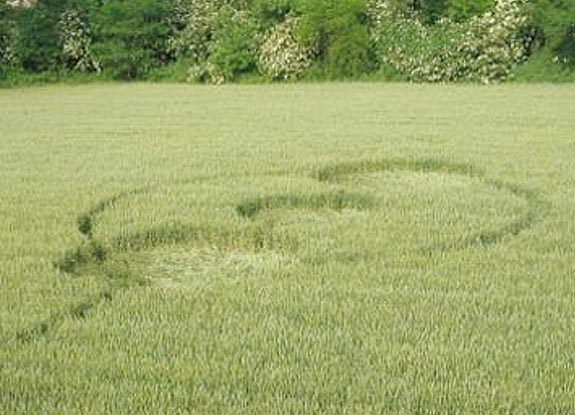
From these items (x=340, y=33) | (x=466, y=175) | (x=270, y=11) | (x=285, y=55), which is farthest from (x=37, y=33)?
(x=466, y=175)

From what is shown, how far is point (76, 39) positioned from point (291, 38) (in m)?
7.24

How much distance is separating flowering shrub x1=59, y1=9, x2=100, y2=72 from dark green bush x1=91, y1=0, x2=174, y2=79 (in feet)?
1.20

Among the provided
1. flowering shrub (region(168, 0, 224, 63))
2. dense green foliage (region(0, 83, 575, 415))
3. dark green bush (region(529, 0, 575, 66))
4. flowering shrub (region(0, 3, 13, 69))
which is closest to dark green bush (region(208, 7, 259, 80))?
flowering shrub (region(168, 0, 224, 63))

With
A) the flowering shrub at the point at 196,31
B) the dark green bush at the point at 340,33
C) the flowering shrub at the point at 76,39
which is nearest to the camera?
the dark green bush at the point at 340,33

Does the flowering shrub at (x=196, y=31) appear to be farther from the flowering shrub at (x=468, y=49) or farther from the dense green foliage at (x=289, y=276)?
the dense green foliage at (x=289, y=276)

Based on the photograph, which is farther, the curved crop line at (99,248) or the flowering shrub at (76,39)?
the flowering shrub at (76,39)

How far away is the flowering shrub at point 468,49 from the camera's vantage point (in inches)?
1014

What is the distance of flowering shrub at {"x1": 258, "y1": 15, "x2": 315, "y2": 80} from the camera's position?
1081 inches

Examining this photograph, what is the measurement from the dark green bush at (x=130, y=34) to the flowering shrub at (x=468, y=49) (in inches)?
305

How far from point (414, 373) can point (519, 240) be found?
277cm

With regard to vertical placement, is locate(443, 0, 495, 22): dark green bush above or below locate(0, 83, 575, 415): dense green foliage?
above

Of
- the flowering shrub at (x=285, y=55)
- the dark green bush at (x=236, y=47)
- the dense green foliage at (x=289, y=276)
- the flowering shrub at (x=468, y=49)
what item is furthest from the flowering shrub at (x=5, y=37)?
the dense green foliage at (x=289, y=276)

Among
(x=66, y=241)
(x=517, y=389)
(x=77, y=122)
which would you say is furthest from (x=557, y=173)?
(x=77, y=122)

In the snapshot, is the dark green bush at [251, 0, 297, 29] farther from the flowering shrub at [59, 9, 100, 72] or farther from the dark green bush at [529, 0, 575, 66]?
the dark green bush at [529, 0, 575, 66]
